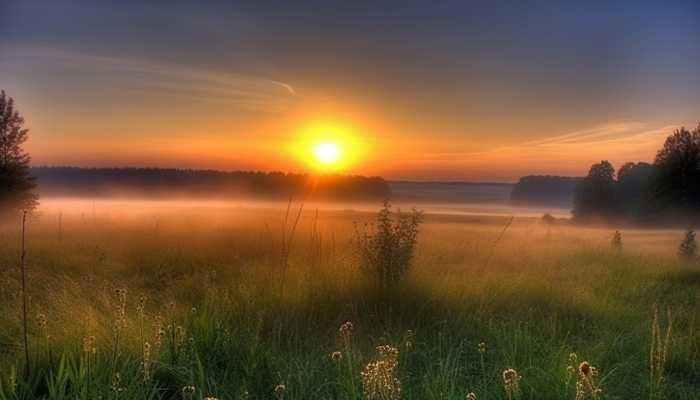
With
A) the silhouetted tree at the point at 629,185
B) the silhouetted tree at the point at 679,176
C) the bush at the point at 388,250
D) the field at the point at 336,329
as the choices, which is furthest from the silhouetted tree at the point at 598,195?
the bush at the point at 388,250

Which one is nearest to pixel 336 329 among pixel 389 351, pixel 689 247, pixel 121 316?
pixel 121 316

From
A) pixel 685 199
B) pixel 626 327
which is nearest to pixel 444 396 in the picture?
pixel 626 327

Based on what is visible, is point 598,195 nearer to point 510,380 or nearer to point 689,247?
point 689,247

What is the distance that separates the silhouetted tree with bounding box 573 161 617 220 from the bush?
39436 mm

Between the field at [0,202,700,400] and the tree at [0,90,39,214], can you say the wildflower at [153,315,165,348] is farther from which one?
the tree at [0,90,39,214]

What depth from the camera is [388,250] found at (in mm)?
7852

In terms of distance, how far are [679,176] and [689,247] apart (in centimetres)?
386

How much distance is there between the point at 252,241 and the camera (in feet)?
47.8

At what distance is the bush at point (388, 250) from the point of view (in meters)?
7.80

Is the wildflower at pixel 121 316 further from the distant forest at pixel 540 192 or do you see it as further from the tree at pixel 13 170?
the distant forest at pixel 540 192

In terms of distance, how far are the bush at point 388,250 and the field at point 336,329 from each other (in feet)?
0.82

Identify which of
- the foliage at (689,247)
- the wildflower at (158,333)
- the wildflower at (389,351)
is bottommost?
the foliage at (689,247)

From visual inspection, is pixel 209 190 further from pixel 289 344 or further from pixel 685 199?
pixel 289 344

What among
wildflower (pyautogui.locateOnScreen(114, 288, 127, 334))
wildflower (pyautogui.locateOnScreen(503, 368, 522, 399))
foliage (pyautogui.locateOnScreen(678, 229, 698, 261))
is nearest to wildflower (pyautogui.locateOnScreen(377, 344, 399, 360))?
wildflower (pyautogui.locateOnScreen(503, 368, 522, 399))
